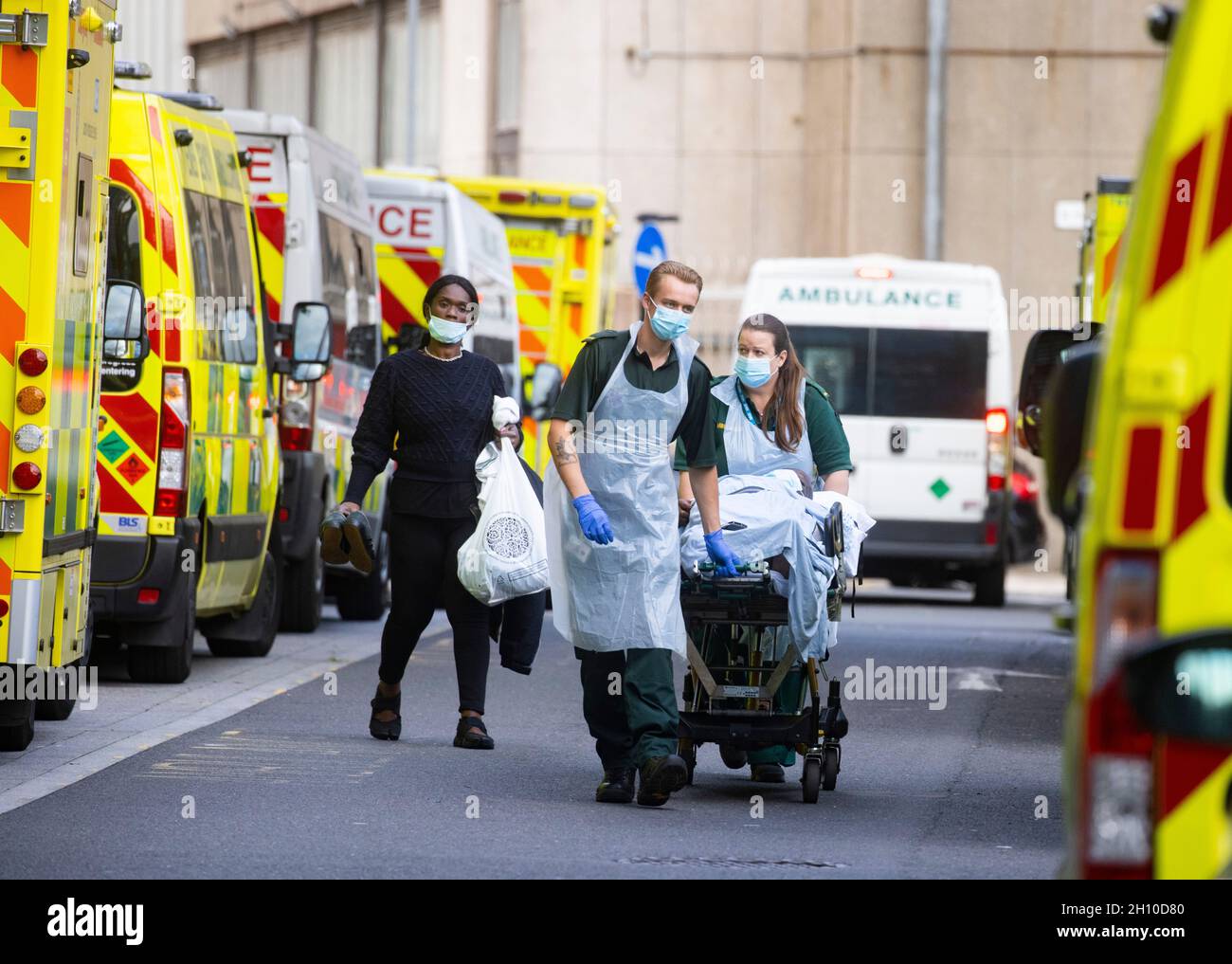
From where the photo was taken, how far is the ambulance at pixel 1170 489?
3.46 m

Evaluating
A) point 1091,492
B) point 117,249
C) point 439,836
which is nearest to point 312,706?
point 117,249

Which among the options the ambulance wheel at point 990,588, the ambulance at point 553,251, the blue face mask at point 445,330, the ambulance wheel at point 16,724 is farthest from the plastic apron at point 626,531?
the ambulance at point 553,251

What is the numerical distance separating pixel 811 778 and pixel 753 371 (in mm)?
1475

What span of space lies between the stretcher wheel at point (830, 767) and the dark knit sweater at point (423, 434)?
1.99 metres

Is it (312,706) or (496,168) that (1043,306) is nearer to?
(496,168)

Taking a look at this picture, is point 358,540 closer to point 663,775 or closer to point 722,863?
point 663,775

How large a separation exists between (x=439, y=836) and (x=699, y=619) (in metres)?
1.55

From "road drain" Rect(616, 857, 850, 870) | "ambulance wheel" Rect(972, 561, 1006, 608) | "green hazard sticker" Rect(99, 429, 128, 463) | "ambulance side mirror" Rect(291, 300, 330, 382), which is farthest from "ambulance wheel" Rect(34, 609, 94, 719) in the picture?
"ambulance wheel" Rect(972, 561, 1006, 608)

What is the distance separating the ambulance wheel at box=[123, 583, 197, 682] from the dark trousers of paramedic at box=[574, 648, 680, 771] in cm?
366

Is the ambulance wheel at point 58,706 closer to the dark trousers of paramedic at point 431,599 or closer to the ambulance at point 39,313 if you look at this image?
the ambulance at point 39,313

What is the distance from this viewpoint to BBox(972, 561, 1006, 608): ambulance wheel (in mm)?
21969

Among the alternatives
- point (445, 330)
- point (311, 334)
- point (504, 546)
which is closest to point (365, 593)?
point (311, 334)

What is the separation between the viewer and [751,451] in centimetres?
920

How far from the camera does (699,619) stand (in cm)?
888
